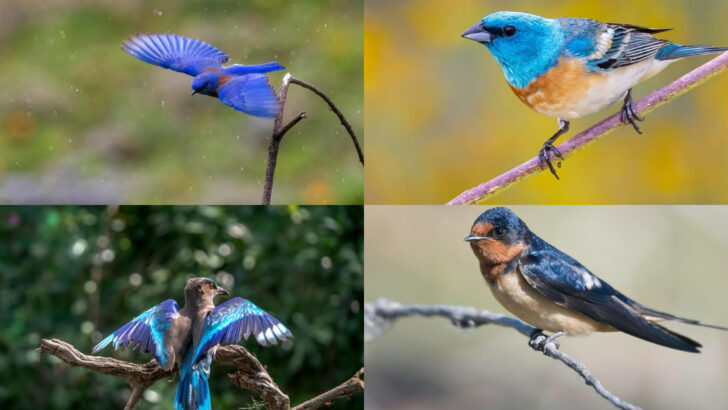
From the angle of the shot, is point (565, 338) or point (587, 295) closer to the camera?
point (587, 295)

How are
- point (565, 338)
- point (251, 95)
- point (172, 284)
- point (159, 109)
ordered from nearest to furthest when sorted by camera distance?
point (251, 95) < point (565, 338) < point (172, 284) < point (159, 109)

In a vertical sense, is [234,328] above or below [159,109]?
below

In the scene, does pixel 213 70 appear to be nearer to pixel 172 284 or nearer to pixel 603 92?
pixel 603 92

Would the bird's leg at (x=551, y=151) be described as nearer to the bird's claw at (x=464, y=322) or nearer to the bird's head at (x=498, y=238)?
the bird's head at (x=498, y=238)

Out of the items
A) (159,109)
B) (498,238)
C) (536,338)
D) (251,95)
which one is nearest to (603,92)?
(498,238)

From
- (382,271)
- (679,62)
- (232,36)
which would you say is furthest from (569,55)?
(232,36)

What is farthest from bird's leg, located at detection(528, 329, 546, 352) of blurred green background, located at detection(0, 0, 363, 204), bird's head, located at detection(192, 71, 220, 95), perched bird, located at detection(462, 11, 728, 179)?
blurred green background, located at detection(0, 0, 363, 204)

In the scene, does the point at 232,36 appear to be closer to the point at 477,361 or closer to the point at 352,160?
the point at 352,160
